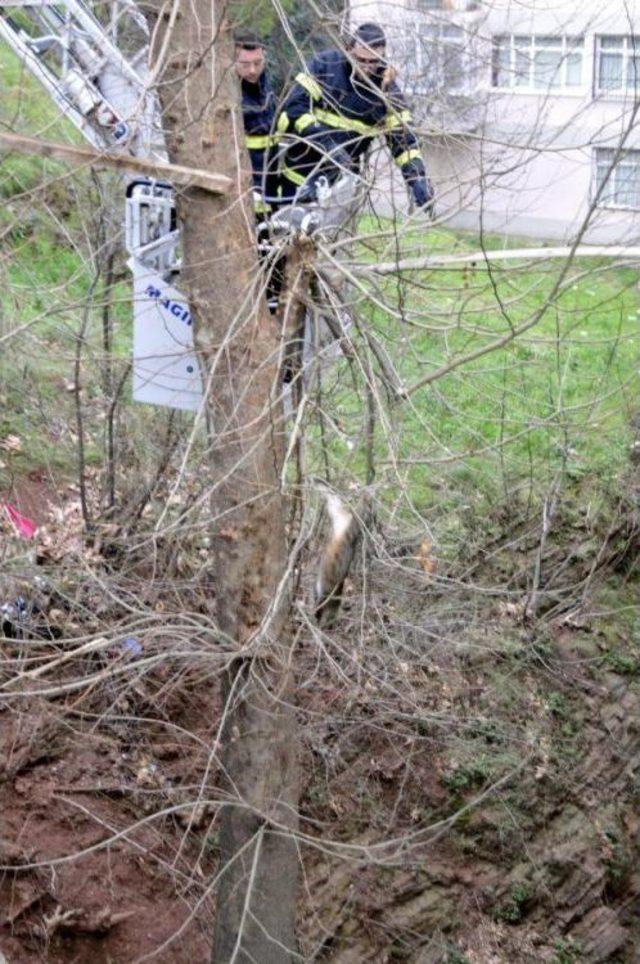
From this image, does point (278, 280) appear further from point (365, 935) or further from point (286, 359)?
point (365, 935)

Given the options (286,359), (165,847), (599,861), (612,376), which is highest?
(286,359)

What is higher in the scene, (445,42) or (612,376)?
(445,42)

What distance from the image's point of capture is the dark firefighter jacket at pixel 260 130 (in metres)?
7.84

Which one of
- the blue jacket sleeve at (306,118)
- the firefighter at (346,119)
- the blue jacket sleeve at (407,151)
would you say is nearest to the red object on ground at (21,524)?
the firefighter at (346,119)

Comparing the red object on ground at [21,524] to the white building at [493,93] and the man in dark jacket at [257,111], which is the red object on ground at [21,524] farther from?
the white building at [493,93]

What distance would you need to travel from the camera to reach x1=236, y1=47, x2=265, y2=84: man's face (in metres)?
8.23

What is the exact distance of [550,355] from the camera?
11.9 metres

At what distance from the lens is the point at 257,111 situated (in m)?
8.31

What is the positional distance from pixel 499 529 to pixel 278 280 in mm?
4604

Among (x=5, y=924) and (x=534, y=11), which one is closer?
(x=534, y=11)

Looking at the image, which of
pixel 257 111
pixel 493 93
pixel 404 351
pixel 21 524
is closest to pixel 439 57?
pixel 493 93

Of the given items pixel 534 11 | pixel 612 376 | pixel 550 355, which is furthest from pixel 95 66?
pixel 612 376

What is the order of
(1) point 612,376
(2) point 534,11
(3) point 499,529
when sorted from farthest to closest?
(1) point 612,376, (3) point 499,529, (2) point 534,11

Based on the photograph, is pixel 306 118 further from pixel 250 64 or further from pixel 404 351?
pixel 404 351
